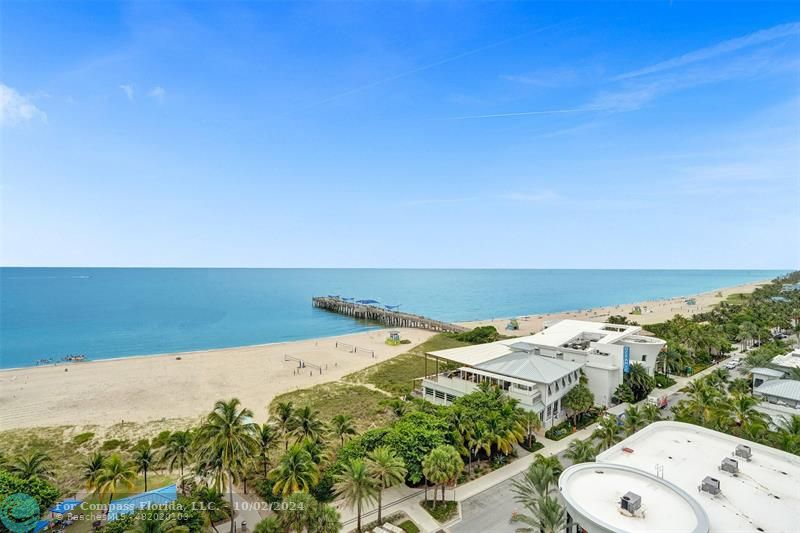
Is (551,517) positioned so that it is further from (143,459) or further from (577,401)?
(143,459)

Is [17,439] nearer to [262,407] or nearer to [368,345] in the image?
[262,407]

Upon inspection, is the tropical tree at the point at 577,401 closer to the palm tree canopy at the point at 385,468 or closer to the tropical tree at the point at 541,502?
the tropical tree at the point at 541,502

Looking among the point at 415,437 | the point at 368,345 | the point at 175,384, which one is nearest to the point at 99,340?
the point at 175,384

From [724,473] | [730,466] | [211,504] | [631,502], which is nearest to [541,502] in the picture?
[631,502]

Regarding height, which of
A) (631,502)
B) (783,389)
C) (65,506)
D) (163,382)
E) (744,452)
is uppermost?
(631,502)

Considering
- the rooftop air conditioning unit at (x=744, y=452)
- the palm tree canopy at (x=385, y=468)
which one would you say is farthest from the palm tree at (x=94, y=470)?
the rooftop air conditioning unit at (x=744, y=452)

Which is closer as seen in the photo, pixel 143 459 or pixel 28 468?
pixel 28 468

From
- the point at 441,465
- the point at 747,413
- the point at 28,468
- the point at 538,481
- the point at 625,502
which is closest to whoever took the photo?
the point at 625,502
